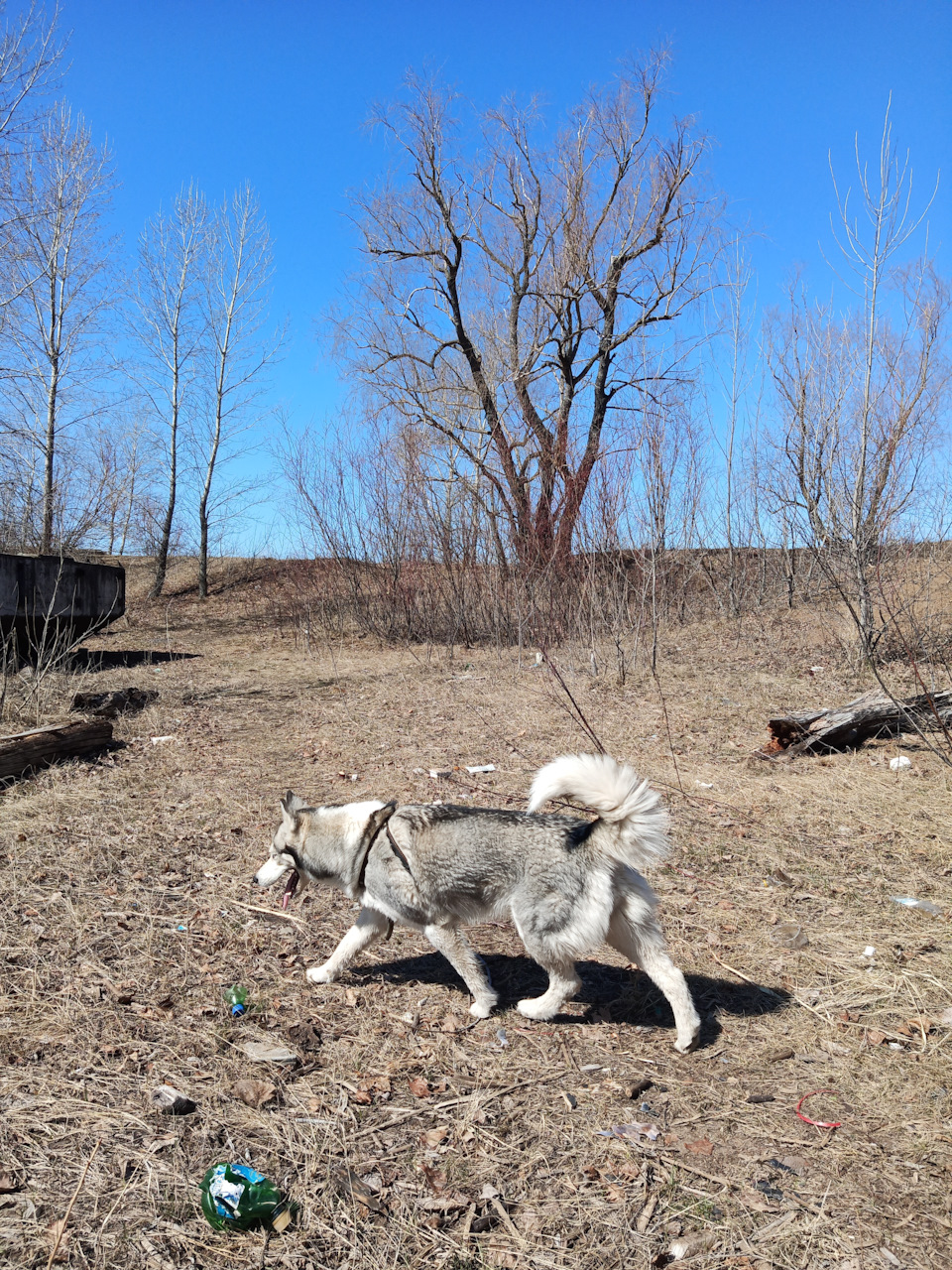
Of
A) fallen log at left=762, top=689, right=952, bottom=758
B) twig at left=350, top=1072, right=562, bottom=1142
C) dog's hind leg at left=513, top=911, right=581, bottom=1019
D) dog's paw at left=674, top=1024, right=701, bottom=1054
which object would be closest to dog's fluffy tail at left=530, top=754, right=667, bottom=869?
dog's hind leg at left=513, top=911, right=581, bottom=1019

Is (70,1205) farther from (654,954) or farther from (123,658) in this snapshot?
(123,658)

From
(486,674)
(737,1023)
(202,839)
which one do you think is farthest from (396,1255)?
(486,674)

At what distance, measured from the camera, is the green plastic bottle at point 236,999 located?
377 cm

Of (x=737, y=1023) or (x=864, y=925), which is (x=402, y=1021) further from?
(x=864, y=925)

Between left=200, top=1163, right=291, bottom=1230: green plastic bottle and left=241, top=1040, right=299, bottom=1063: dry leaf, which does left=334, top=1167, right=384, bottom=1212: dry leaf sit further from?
left=241, top=1040, right=299, bottom=1063: dry leaf

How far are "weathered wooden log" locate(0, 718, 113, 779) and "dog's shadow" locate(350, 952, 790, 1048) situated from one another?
443cm

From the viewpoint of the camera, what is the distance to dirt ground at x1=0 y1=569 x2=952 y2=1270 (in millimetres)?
2553

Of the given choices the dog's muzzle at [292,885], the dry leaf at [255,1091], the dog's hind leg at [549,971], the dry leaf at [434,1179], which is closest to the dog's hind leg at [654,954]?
the dog's hind leg at [549,971]

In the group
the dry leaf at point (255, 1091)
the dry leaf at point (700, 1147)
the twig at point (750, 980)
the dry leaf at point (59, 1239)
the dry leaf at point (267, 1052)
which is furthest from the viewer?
the twig at point (750, 980)

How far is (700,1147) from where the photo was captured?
9.59 ft

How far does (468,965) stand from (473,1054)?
40 cm

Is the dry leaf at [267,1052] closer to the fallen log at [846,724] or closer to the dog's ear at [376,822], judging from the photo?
the dog's ear at [376,822]

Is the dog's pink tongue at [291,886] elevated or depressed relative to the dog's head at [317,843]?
depressed

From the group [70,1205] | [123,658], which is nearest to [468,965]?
[70,1205]
